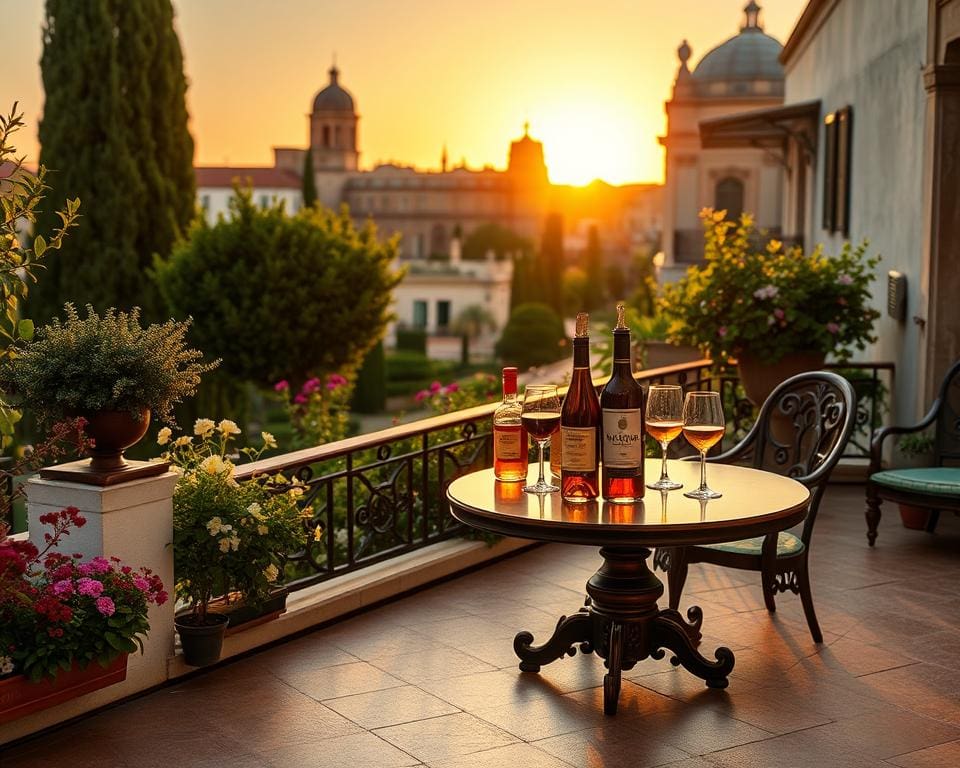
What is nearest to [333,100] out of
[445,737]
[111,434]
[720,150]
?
[720,150]

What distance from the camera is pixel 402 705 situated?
4215 mm

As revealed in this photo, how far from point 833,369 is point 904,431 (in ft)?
5.59

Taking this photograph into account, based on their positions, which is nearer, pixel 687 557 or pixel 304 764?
pixel 304 764

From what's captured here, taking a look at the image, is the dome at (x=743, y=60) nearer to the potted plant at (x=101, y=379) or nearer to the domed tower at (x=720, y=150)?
the domed tower at (x=720, y=150)

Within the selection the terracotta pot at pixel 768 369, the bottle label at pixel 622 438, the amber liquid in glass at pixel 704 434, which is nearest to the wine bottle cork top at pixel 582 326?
the bottle label at pixel 622 438

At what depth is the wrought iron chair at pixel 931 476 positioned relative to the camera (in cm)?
604

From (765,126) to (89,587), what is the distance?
554 inches

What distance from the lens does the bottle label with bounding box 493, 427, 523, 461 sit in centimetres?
416

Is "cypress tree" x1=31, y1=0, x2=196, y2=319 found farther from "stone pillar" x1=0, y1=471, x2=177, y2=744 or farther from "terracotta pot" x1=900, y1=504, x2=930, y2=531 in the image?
"stone pillar" x1=0, y1=471, x2=177, y2=744

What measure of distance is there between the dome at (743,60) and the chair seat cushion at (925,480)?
31.0m

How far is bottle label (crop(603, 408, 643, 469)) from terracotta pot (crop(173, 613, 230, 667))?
161cm

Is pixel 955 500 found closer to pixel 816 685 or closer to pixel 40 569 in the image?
pixel 816 685

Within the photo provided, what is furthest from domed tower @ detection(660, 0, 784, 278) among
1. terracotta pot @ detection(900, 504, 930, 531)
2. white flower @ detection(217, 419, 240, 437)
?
white flower @ detection(217, 419, 240, 437)

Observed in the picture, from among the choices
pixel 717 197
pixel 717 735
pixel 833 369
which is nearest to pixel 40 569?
pixel 717 735
